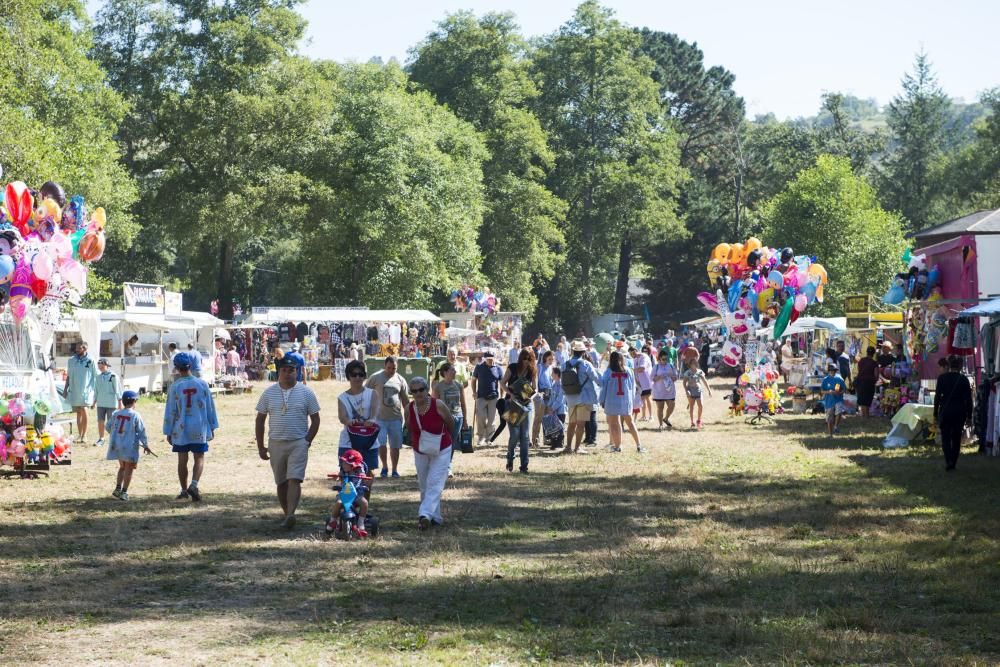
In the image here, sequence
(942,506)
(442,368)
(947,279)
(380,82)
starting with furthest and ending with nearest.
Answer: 1. (380,82)
2. (947,279)
3. (442,368)
4. (942,506)

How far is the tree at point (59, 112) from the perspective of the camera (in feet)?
96.8

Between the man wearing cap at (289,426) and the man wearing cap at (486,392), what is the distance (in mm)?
7000

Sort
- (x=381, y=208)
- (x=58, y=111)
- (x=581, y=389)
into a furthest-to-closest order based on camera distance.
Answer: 1. (x=381, y=208)
2. (x=58, y=111)
3. (x=581, y=389)

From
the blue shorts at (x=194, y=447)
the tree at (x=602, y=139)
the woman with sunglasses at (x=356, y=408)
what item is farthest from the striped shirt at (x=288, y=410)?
the tree at (x=602, y=139)

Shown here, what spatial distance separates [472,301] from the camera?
5300cm

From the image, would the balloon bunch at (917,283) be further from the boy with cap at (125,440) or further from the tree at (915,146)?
the tree at (915,146)

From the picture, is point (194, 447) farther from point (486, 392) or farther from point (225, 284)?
point (225, 284)

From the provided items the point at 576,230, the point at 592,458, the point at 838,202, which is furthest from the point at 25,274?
the point at 576,230

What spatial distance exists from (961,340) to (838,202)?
139 ft

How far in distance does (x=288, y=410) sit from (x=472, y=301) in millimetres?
42245

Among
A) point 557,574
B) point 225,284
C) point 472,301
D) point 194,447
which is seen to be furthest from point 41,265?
point 225,284

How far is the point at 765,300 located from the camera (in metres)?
24.9

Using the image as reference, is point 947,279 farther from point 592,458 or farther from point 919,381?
point 592,458

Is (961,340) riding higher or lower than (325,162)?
lower
